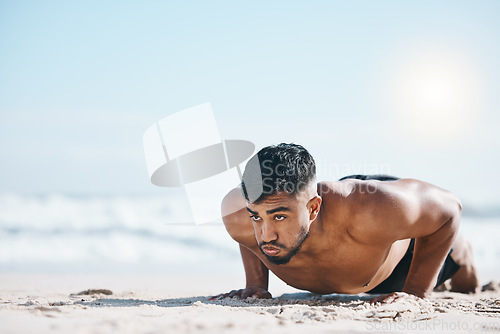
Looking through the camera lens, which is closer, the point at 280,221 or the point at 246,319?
the point at 246,319

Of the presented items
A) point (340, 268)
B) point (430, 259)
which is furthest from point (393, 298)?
point (430, 259)

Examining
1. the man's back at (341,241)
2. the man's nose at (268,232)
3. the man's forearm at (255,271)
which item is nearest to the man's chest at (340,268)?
the man's back at (341,241)

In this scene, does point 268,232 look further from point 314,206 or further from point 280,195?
point 314,206

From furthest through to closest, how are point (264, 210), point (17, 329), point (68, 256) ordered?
1. point (68, 256)
2. point (264, 210)
3. point (17, 329)

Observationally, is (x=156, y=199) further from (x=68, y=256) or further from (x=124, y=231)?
(x=68, y=256)

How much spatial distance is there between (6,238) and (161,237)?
376cm

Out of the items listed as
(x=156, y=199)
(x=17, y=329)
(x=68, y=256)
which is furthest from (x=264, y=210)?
(x=156, y=199)

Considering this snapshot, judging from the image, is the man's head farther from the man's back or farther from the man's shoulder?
the man's shoulder

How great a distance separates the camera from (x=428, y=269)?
382 cm

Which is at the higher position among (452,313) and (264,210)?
(264,210)

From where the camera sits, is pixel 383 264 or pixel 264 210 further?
pixel 383 264

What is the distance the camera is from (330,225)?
3.60 metres

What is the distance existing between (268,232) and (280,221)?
10 cm

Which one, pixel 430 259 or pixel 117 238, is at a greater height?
pixel 117 238
